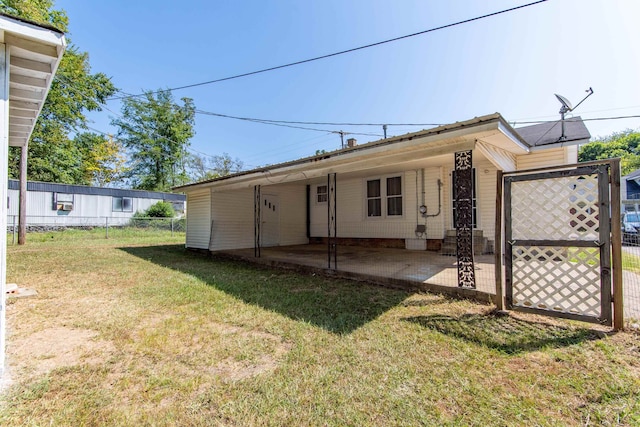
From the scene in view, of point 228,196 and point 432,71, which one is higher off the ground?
point 432,71

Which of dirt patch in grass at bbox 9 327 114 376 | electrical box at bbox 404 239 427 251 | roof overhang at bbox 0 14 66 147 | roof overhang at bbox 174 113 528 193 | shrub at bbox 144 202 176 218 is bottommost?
dirt patch in grass at bbox 9 327 114 376

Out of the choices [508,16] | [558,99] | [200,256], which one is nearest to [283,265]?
[200,256]

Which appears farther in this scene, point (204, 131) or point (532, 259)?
point (204, 131)

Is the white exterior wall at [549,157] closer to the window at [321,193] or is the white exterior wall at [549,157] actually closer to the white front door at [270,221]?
the window at [321,193]

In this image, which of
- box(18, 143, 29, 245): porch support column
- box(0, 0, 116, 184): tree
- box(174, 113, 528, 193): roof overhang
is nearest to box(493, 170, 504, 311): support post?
box(174, 113, 528, 193): roof overhang

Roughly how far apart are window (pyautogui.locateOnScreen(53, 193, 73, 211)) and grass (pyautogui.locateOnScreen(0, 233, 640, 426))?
56.8 feet

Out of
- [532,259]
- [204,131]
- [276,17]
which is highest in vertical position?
[204,131]

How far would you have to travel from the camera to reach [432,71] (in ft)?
35.6

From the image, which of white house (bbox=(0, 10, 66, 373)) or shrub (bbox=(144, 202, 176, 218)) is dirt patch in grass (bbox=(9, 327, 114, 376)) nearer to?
white house (bbox=(0, 10, 66, 373))

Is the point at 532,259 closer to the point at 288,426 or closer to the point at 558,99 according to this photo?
the point at 288,426

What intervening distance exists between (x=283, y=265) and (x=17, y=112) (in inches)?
202

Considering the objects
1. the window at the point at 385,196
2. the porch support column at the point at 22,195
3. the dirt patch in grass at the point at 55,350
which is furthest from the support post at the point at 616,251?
the porch support column at the point at 22,195

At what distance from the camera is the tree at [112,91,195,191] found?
27.6m

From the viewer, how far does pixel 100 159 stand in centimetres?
2597
